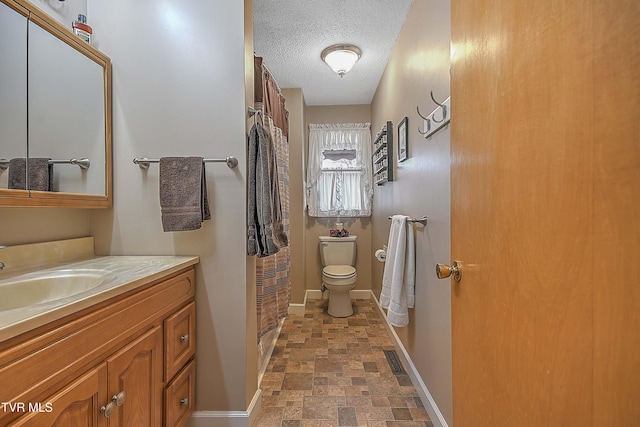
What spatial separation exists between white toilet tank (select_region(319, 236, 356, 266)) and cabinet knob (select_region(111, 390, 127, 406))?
2.47 meters

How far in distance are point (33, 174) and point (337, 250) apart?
2.61 m

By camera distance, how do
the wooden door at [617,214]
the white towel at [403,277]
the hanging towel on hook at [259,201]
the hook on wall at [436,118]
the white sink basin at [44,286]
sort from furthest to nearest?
the white towel at [403,277]
the hanging towel on hook at [259,201]
the hook on wall at [436,118]
the white sink basin at [44,286]
the wooden door at [617,214]

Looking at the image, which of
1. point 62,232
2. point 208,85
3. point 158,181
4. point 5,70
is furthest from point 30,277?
point 208,85

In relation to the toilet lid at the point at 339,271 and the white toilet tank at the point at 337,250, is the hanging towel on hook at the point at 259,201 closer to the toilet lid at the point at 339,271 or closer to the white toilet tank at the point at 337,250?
the toilet lid at the point at 339,271

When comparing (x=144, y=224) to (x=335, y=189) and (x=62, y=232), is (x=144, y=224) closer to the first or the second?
(x=62, y=232)

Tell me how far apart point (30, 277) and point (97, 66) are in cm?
102

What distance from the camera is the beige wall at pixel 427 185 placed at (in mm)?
1312

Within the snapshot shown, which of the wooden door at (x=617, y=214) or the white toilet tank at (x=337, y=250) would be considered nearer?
the wooden door at (x=617, y=214)

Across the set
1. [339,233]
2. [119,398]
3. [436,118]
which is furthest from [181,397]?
[339,233]

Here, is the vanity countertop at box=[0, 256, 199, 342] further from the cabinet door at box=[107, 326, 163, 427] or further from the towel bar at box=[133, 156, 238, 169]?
the towel bar at box=[133, 156, 238, 169]

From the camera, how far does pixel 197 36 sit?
1400mm

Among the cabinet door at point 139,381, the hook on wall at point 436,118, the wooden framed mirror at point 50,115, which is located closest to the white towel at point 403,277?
the hook on wall at point 436,118

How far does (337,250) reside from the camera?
324cm

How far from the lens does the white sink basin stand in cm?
93
